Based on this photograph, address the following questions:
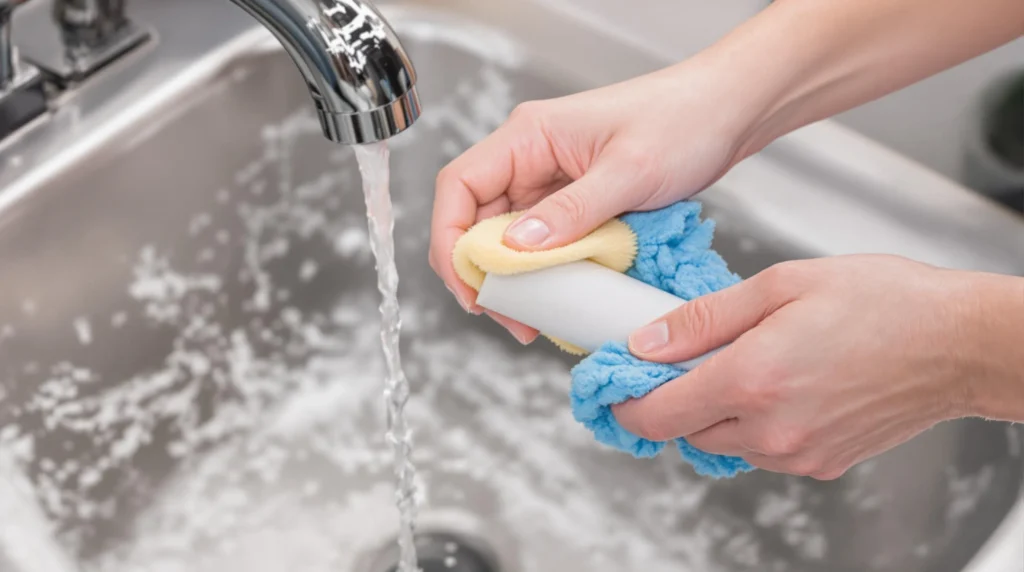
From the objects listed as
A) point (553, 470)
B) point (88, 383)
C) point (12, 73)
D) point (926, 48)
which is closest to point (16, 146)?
point (12, 73)

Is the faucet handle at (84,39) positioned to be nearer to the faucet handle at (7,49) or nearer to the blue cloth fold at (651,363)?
the faucet handle at (7,49)

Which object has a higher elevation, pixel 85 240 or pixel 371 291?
pixel 85 240

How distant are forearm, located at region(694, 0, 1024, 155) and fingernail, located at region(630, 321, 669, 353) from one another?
0.15 meters

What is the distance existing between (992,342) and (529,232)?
203 millimetres

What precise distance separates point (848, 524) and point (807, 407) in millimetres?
267

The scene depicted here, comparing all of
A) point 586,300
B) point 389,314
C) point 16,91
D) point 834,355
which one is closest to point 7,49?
point 16,91

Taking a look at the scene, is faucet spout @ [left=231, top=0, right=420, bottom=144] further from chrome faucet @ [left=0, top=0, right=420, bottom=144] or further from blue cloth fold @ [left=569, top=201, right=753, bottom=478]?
blue cloth fold @ [left=569, top=201, right=753, bottom=478]

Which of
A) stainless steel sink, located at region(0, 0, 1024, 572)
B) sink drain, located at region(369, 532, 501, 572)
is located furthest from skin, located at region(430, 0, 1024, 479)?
sink drain, located at region(369, 532, 501, 572)

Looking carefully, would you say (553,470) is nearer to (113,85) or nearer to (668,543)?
(668,543)

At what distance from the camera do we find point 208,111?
71 centimetres

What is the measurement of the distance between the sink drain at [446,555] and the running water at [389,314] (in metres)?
0.01

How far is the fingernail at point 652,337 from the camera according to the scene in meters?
0.45

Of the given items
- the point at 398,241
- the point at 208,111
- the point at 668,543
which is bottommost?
the point at 668,543

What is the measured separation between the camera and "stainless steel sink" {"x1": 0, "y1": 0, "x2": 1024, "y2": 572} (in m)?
0.63
